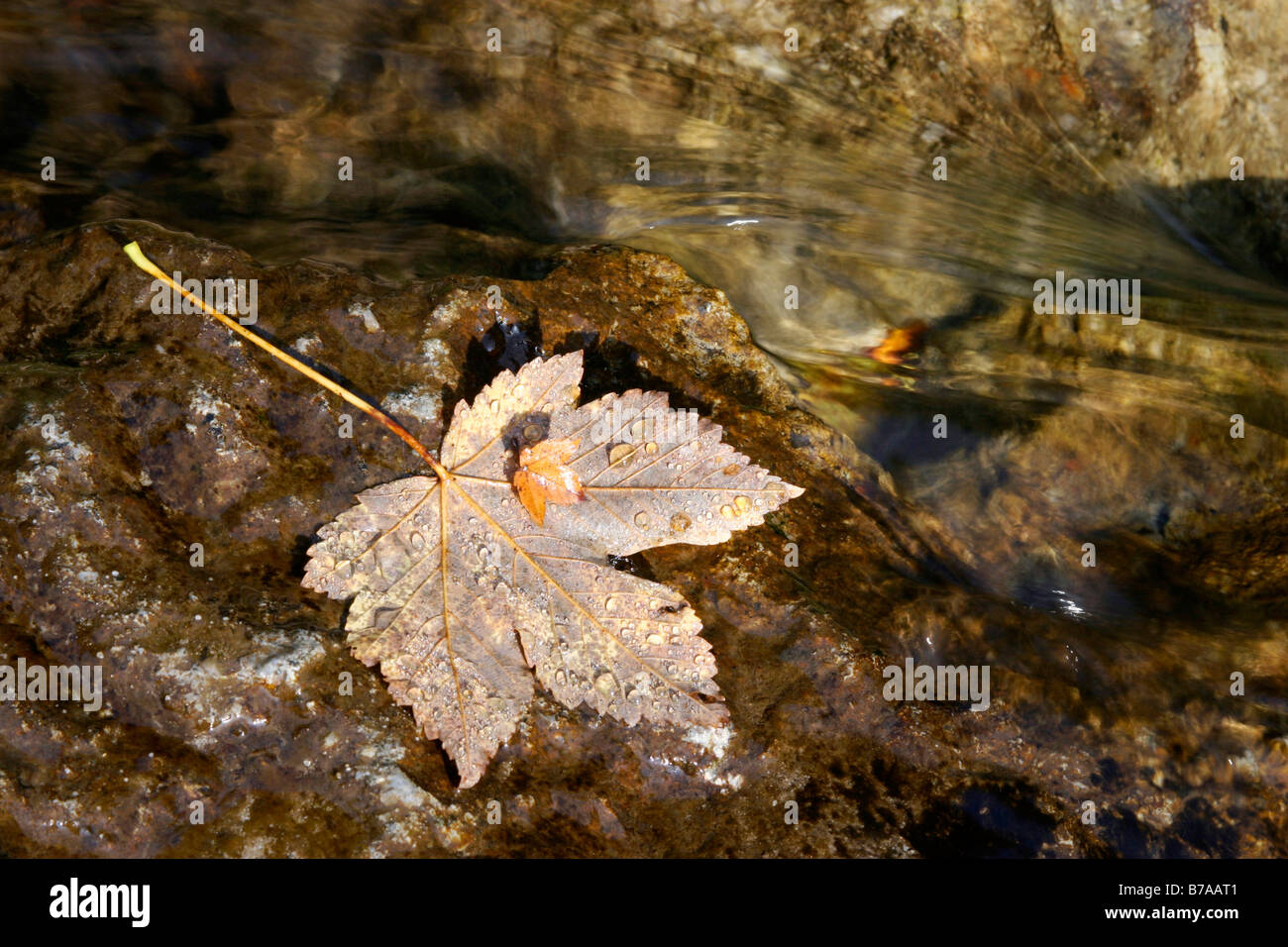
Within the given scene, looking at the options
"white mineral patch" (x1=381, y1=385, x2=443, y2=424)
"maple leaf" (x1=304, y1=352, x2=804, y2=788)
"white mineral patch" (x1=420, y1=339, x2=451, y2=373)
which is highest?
"white mineral patch" (x1=420, y1=339, x2=451, y2=373)

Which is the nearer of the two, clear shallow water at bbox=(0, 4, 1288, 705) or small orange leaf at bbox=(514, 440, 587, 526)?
small orange leaf at bbox=(514, 440, 587, 526)

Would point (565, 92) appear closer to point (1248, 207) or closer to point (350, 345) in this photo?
point (350, 345)

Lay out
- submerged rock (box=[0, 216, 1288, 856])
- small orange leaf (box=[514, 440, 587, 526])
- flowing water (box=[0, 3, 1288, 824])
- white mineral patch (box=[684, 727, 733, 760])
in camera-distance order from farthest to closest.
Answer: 1. flowing water (box=[0, 3, 1288, 824])
2. small orange leaf (box=[514, 440, 587, 526])
3. white mineral patch (box=[684, 727, 733, 760])
4. submerged rock (box=[0, 216, 1288, 856])

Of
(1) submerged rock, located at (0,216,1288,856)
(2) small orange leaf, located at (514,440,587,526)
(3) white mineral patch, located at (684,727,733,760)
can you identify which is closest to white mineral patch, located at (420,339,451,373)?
(1) submerged rock, located at (0,216,1288,856)

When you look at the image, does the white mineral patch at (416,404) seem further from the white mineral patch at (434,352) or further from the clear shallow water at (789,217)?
the clear shallow water at (789,217)

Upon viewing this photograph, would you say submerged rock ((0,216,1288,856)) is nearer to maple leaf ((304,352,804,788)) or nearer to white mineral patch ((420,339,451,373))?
white mineral patch ((420,339,451,373))

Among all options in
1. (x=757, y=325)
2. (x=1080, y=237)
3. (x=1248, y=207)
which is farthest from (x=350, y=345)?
(x=1248, y=207)

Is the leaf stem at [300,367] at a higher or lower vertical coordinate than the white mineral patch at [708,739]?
higher

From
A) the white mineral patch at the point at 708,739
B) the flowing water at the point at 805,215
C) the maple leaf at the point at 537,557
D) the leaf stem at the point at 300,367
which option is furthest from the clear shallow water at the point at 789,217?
the white mineral patch at the point at 708,739
